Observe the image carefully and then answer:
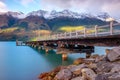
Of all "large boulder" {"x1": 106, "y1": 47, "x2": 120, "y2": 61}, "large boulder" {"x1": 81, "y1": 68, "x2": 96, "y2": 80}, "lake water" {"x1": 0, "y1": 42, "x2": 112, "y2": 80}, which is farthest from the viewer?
"lake water" {"x1": 0, "y1": 42, "x2": 112, "y2": 80}

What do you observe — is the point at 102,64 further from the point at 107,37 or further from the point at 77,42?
the point at 77,42

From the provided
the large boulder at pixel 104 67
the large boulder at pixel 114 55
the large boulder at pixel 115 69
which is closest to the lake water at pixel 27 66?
the large boulder at pixel 114 55

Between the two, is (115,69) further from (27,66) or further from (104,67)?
(27,66)

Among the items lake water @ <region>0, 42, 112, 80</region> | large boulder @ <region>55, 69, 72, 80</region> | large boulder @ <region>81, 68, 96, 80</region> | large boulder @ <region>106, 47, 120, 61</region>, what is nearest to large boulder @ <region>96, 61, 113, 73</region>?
large boulder @ <region>81, 68, 96, 80</region>

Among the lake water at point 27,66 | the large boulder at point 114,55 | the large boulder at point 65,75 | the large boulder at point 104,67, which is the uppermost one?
the large boulder at point 114,55

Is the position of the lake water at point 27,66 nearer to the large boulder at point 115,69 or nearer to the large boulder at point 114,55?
the large boulder at point 114,55

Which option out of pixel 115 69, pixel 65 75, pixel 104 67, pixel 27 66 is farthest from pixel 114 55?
pixel 27 66

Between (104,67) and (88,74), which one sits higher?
(104,67)

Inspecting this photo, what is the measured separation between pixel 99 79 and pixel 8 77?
14641 millimetres

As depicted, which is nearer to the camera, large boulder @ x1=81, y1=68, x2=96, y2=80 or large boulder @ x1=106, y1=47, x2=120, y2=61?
large boulder @ x1=81, y1=68, x2=96, y2=80

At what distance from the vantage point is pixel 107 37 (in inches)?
918

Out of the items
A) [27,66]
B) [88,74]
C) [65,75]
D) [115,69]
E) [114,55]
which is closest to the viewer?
[115,69]

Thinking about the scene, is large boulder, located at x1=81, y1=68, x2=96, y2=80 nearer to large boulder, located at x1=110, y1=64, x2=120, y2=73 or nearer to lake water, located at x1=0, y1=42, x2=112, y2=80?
large boulder, located at x1=110, y1=64, x2=120, y2=73

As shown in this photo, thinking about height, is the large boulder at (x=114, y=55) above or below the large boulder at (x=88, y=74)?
above
